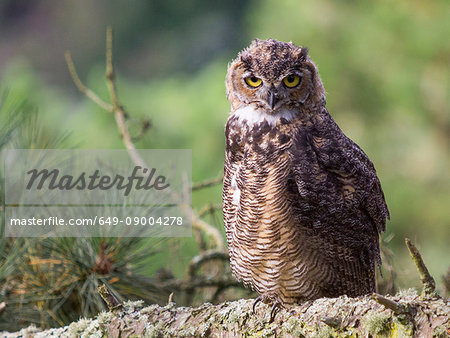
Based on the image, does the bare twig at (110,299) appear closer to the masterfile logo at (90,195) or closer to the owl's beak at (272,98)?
the masterfile logo at (90,195)

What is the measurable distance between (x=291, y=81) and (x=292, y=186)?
22cm

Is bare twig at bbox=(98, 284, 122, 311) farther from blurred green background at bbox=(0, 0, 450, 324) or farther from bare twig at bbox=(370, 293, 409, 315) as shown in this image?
blurred green background at bbox=(0, 0, 450, 324)

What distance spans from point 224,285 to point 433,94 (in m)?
2.11

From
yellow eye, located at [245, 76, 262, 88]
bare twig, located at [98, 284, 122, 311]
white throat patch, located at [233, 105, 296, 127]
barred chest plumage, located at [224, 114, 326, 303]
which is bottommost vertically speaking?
bare twig, located at [98, 284, 122, 311]

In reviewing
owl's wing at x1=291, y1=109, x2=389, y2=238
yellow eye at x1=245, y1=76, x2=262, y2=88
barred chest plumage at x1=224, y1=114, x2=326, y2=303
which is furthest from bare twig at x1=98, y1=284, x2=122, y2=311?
yellow eye at x1=245, y1=76, x2=262, y2=88

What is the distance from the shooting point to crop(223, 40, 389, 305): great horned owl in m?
1.23

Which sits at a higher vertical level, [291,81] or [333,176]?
[291,81]

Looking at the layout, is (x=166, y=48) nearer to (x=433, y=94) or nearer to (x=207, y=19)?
(x=207, y=19)

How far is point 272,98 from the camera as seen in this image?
1.24 meters

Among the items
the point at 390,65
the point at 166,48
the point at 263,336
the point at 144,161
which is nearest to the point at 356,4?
the point at 390,65

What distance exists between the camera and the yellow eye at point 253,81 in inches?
50.1

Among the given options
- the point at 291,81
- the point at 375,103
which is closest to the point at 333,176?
the point at 291,81

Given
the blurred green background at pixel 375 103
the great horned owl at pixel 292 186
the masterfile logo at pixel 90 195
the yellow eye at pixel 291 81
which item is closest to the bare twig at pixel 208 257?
the masterfile logo at pixel 90 195

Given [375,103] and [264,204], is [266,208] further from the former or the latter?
[375,103]
